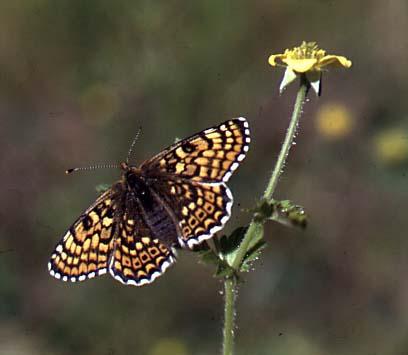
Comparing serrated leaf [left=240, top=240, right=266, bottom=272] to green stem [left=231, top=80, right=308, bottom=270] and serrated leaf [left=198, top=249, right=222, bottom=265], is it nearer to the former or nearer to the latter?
green stem [left=231, top=80, right=308, bottom=270]

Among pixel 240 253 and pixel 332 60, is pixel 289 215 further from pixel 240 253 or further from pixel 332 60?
pixel 332 60

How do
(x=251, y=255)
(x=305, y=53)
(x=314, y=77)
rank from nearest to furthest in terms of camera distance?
(x=251, y=255) → (x=314, y=77) → (x=305, y=53)

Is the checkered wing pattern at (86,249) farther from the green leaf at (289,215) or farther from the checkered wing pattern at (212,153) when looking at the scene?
the green leaf at (289,215)

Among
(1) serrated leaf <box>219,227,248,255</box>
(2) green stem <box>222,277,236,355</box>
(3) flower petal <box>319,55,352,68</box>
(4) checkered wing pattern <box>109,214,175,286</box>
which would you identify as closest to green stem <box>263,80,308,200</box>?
(3) flower petal <box>319,55,352,68</box>

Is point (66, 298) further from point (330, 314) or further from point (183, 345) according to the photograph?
point (330, 314)

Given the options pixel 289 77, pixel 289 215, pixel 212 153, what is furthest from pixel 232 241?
pixel 289 77
